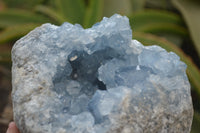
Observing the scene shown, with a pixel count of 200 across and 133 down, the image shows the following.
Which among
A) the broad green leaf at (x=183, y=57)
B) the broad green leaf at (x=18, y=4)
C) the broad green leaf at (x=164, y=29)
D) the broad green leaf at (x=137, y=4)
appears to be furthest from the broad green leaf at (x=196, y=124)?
the broad green leaf at (x=18, y=4)

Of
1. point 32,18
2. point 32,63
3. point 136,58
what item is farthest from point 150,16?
point 32,63

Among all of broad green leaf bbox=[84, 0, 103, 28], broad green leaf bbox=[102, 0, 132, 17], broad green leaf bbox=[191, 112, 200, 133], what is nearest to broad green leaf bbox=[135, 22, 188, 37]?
broad green leaf bbox=[102, 0, 132, 17]

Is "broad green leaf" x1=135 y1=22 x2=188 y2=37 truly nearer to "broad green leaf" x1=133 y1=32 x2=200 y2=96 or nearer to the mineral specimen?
"broad green leaf" x1=133 y1=32 x2=200 y2=96

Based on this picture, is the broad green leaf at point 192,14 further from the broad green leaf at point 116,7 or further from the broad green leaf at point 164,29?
the broad green leaf at point 116,7

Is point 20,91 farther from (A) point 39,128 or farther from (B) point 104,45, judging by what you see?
(B) point 104,45

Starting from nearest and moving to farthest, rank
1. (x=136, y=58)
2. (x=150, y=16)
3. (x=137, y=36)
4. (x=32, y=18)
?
(x=136, y=58) → (x=137, y=36) → (x=150, y=16) → (x=32, y=18)
